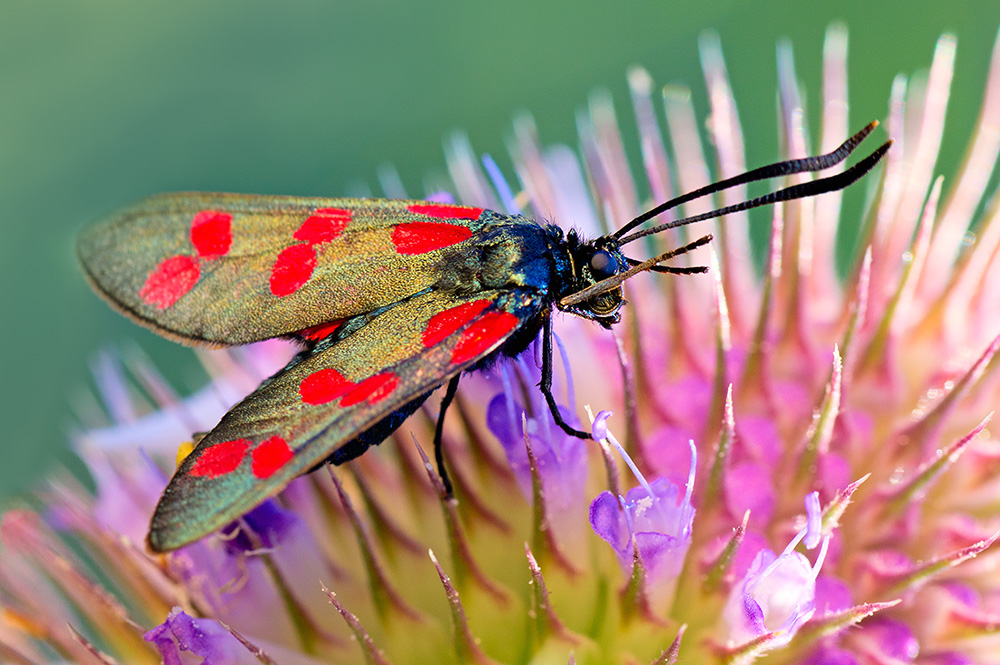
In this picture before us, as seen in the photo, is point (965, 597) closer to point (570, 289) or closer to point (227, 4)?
point (570, 289)

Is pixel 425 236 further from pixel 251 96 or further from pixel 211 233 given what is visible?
pixel 251 96

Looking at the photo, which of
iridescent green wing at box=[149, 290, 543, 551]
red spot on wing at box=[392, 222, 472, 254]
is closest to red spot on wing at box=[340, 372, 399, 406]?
iridescent green wing at box=[149, 290, 543, 551]

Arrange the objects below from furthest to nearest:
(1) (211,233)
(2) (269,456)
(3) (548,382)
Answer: (1) (211,233) < (3) (548,382) < (2) (269,456)

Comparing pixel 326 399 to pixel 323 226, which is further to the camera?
pixel 323 226

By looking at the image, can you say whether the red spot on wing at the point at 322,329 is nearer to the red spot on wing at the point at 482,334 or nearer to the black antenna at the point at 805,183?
the red spot on wing at the point at 482,334

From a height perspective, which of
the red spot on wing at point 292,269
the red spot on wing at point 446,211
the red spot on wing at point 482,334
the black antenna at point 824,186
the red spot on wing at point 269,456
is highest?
the red spot on wing at point 446,211

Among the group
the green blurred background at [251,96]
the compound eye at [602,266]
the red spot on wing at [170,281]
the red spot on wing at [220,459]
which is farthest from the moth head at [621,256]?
the green blurred background at [251,96]

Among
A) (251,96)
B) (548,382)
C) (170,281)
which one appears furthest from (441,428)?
(251,96)
